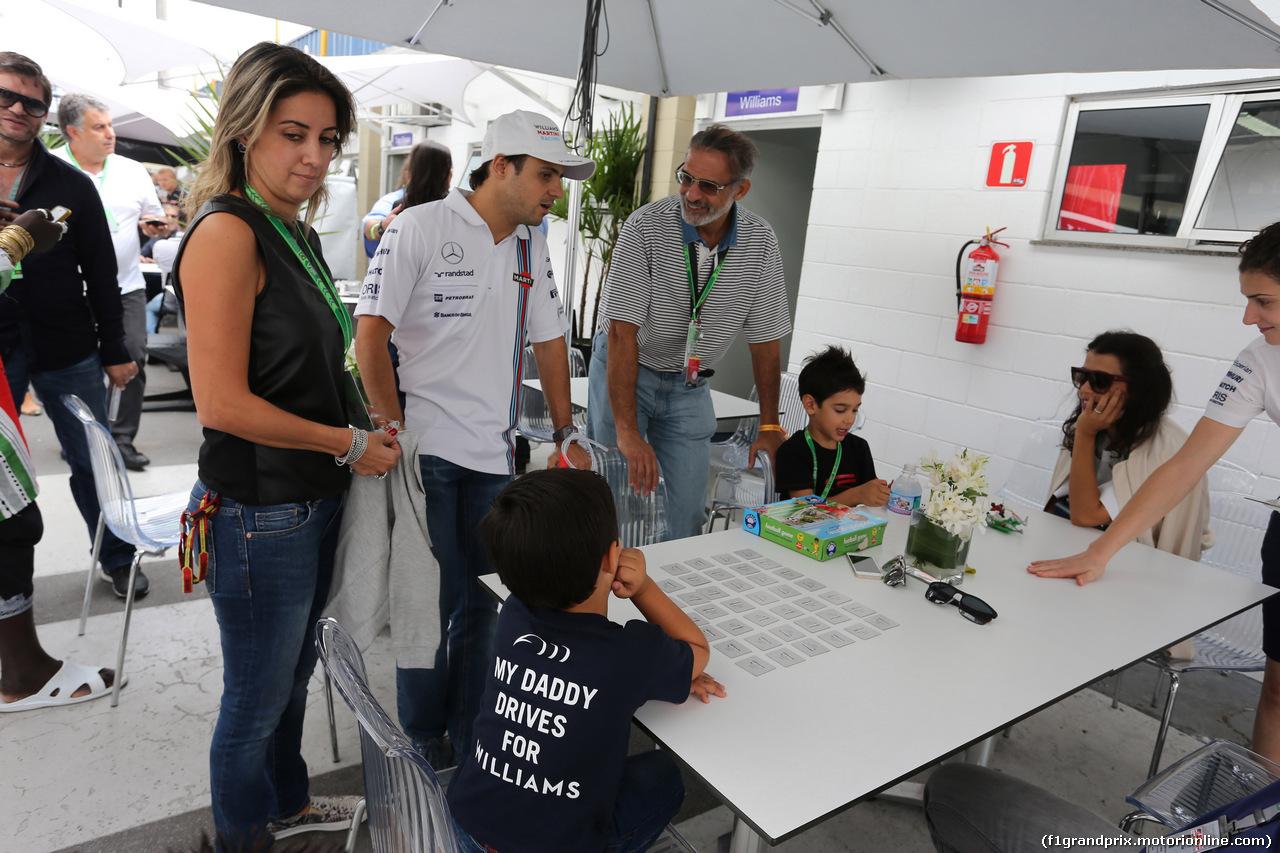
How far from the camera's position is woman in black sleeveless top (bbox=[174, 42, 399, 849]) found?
1281 mm

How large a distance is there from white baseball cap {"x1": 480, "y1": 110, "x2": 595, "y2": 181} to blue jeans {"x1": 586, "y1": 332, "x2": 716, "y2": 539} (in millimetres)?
940

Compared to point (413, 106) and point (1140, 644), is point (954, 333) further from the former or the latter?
point (413, 106)

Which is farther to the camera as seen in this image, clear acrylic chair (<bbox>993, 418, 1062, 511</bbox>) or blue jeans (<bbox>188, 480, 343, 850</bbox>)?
clear acrylic chair (<bbox>993, 418, 1062, 511</bbox>)

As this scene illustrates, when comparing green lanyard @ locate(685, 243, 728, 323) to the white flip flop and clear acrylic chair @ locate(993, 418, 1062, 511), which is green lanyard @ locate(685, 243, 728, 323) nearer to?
clear acrylic chair @ locate(993, 418, 1062, 511)

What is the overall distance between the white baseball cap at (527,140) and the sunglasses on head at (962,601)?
1.29 m

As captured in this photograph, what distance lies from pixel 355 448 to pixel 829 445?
5.10 ft

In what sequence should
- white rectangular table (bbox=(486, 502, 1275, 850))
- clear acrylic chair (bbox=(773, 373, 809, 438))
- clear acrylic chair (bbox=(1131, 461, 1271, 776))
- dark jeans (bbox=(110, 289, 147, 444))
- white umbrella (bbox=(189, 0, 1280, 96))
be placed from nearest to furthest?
white rectangular table (bbox=(486, 502, 1275, 850)) → white umbrella (bbox=(189, 0, 1280, 96)) → clear acrylic chair (bbox=(1131, 461, 1271, 776)) → clear acrylic chair (bbox=(773, 373, 809, 438)) → dark jeans (bbox=(110, 289, 147, 444))

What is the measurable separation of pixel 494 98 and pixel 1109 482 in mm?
8089

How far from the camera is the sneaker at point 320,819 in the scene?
178cm

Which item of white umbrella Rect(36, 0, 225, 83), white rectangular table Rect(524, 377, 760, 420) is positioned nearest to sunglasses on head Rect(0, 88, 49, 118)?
white rectangular table Rect(524, 377, 760, 420)

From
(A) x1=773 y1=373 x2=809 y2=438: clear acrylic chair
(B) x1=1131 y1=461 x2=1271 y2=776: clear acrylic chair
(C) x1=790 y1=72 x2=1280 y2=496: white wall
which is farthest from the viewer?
(A) x1=773 y1=373 x2=809 y2=438: clear acrylic chair

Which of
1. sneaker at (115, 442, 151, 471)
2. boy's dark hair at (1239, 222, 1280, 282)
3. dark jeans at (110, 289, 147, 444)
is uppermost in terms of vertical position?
boy's dark hair at (1239, 222, 1280, 282)

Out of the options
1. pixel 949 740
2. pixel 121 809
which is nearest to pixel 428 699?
pixel 121 809

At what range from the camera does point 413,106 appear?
Answer: 10695 millimetres
